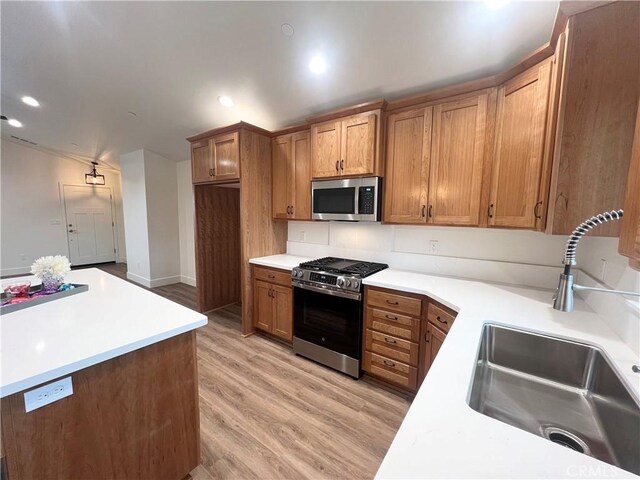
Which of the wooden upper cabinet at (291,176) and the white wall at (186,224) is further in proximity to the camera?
the white wall at (186,224)

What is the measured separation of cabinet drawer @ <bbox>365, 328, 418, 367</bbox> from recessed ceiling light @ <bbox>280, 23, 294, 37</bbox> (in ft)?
8.08

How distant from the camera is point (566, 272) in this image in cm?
122

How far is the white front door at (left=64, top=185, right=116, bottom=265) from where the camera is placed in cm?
630

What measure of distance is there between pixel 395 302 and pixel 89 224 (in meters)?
8.13

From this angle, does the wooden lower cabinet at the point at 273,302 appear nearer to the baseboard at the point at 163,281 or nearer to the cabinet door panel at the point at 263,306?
the cabinet door panel at the point at 263,306

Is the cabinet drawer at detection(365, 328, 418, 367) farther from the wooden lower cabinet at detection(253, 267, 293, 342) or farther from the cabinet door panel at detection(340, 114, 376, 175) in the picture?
the cabinet door panel at detection(340, 114, 376, 175)

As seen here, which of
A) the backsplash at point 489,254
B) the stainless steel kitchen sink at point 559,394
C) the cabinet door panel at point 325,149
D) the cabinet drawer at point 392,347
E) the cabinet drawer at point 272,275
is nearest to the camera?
the stainless steel kitchen sink at point 559,394

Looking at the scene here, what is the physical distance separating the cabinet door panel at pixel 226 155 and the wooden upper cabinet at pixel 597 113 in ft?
8.70

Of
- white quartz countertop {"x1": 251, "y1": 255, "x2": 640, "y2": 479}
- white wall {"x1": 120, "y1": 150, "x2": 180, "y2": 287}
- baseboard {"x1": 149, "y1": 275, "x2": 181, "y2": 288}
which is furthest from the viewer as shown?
baseboard {"x1": 149, "y1": 275, "x2": 181, "y2": 288}

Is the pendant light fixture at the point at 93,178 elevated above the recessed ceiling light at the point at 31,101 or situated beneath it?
situated beneath

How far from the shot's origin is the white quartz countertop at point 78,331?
89cm

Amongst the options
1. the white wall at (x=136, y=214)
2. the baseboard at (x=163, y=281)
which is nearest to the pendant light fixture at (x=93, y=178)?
the white wall at (x=136, y=214)

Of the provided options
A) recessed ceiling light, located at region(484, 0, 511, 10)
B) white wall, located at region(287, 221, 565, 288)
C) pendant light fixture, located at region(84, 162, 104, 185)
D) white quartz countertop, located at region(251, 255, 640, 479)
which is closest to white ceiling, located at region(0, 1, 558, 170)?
recessed ceiling light, located at region(484, 0, 511, 10)

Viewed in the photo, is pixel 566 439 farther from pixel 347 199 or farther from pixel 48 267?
pixel 48 267
